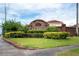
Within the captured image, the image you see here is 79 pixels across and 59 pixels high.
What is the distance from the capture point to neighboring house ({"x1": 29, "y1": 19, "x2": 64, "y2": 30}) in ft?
26.0

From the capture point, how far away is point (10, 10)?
796cm

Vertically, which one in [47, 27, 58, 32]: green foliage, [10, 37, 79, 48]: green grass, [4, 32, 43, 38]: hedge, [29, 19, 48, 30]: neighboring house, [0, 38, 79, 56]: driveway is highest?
[29, 19, 48, 30]: neighboring house

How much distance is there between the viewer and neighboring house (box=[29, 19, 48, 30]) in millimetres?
7934

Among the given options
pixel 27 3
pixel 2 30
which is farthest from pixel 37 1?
pixel 2 30

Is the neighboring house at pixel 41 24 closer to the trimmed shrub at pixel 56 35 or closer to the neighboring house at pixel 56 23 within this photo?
the neighboring house at pixel 56 23

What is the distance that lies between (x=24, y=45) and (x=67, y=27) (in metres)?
0.63

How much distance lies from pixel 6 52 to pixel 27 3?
0.72 m

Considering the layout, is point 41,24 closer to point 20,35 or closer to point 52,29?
point 52,29

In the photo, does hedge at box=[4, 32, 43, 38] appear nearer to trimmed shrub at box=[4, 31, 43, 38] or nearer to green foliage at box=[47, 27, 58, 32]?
trimmed shrub at box=[4, 31, 43, 38]

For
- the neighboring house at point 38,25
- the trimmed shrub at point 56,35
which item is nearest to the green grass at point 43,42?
the trimmed shrub at point 56,35

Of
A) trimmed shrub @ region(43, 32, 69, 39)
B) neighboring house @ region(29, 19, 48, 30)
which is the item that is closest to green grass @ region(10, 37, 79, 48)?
trimmed shrub @ region(43, 32, 69, 39)

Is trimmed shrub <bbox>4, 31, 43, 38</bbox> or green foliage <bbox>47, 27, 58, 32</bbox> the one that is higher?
green foliage <bbox>47, 27, 58, 32</bbox>

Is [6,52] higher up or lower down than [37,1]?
lower down

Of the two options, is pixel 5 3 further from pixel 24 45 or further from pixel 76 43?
pixel 76 43
